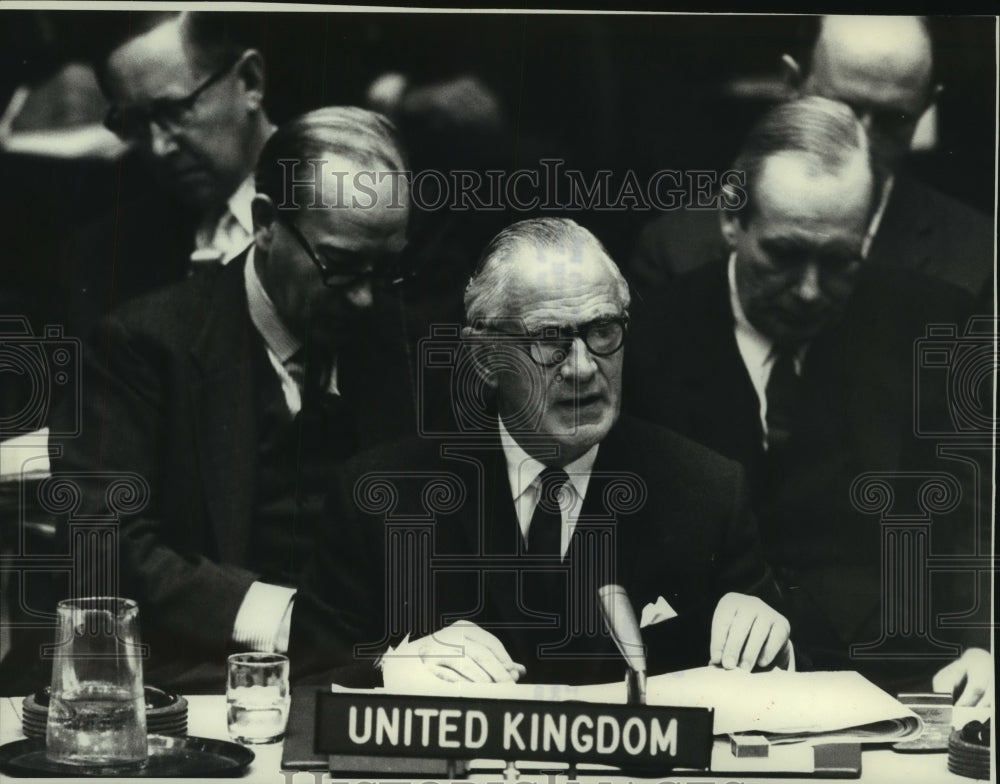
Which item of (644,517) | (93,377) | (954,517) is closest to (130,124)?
(93,377)

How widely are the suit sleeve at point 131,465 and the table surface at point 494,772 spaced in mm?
271

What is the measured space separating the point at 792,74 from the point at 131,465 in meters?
1.80

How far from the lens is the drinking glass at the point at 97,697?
152 inches

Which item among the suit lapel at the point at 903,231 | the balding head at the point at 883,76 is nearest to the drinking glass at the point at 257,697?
the suit lapel at the point at 903,231

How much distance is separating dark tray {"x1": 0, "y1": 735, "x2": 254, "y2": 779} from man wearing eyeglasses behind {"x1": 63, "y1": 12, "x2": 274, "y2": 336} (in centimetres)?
98

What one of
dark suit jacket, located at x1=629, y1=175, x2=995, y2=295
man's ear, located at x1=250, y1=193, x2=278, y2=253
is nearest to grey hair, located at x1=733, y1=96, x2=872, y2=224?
dark suit jacket, located at x1=629, y1=175, x2=995, y2=295

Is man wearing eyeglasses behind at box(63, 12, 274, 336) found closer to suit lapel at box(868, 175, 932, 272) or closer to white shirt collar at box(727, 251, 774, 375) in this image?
white shirt collar at box(727, 251, 774, 375)

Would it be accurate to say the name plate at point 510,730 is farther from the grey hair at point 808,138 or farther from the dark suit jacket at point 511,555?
the grey hair at point 808,138

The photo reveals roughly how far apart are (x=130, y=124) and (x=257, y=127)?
0.97ft

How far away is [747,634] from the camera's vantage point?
400 cm

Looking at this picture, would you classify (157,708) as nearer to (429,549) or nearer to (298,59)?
(429,549)

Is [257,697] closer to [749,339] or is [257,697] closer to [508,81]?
[749,339]

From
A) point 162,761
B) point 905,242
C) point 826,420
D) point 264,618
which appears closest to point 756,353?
point 826,420

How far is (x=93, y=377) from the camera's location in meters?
3.93
